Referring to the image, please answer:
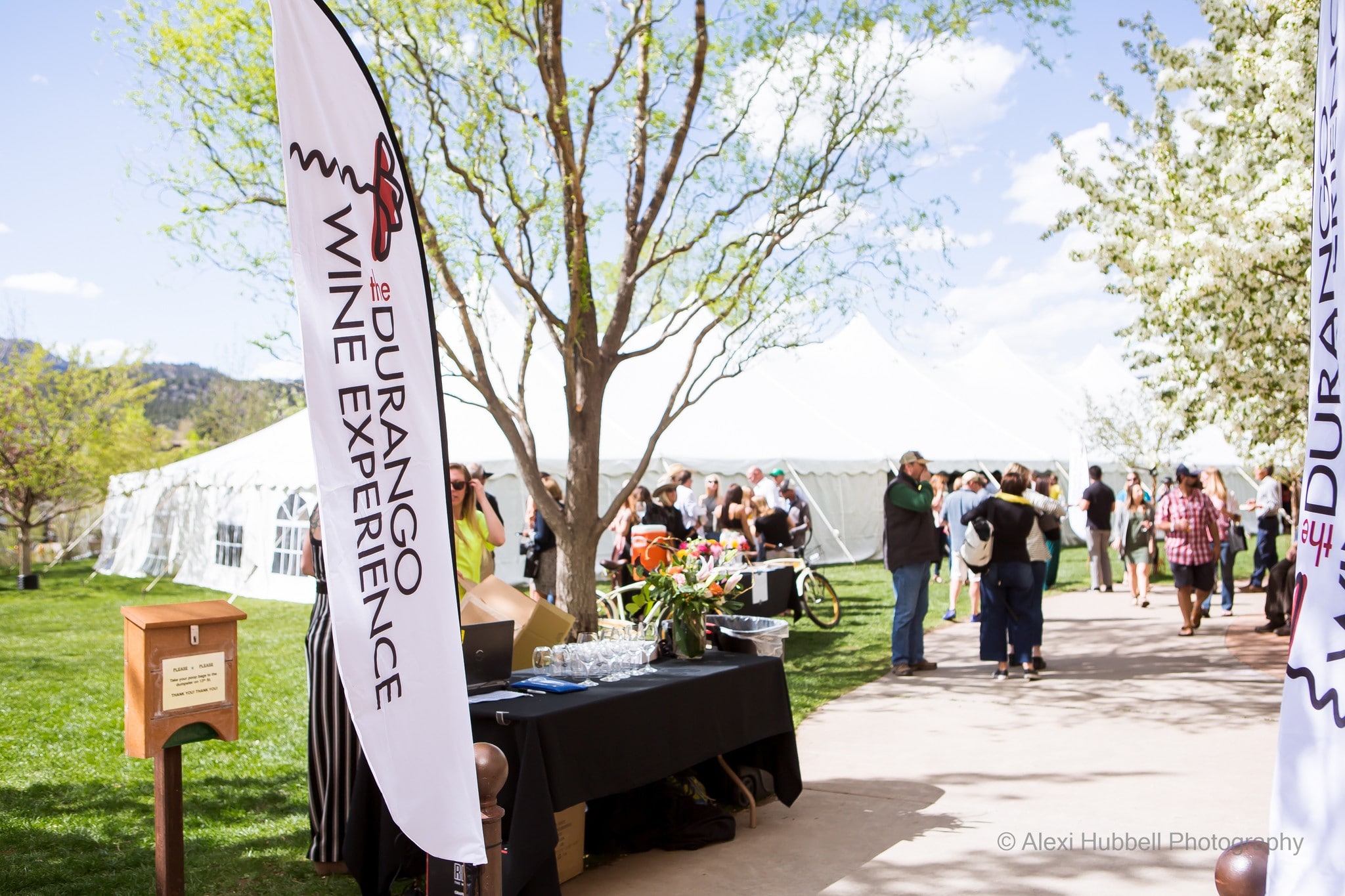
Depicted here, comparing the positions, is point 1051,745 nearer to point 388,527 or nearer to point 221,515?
point 388,527

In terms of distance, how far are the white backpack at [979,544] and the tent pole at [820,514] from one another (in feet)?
36.5

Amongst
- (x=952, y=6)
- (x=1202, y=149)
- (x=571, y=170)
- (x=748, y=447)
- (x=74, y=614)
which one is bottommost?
(x=74, y=614)

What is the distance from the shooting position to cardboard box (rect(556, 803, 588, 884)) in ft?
14.8

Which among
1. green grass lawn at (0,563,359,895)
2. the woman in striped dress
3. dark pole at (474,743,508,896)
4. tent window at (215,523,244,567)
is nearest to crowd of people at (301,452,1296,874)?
the woman in striped dress

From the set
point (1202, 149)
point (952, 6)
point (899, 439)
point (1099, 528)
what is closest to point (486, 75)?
point (952, 6)

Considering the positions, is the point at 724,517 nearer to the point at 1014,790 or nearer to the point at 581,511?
the point at 581,511

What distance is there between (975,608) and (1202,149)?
5.42 meters

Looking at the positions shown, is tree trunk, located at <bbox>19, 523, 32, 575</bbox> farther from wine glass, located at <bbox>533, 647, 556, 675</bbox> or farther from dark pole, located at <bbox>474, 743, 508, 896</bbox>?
dark pole, located at <bbox>474, 743, 508, 896</bbox>

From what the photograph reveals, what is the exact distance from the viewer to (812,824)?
207 inches

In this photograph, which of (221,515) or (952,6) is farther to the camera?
(221,515)

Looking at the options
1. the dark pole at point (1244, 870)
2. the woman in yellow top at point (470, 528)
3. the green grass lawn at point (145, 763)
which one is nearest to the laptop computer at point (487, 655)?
the green grass lawn at point (145, 763)

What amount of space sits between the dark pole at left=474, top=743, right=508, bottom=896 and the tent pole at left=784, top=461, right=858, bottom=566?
16653 mm

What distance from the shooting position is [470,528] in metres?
6.63

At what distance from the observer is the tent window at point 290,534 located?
16.2m
